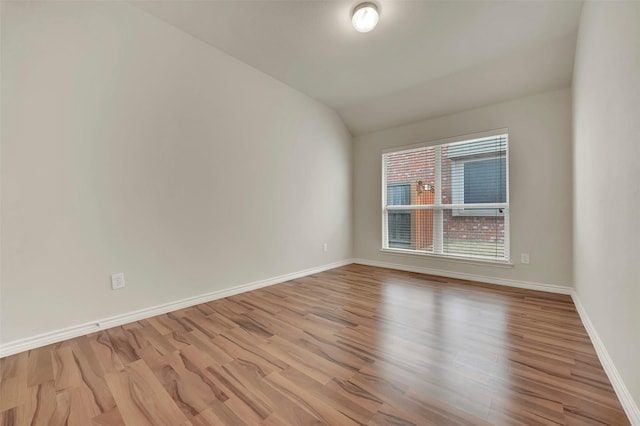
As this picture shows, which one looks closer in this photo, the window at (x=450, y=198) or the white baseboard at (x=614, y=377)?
the white baseboard at (x=614, y=377)

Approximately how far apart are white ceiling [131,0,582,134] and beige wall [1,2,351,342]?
0.34 meters

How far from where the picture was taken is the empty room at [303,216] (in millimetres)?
1338

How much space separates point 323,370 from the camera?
1.55 metres

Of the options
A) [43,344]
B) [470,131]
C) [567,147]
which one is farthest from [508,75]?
→ [43,344]

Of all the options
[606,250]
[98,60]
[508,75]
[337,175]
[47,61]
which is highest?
[508,75]

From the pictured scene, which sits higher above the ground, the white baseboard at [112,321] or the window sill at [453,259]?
the window sill at [453,259]

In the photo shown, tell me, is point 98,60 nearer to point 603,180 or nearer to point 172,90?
point 172,90

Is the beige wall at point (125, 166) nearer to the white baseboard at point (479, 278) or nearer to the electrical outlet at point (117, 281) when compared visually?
the electrical outlet at point (117, 281)

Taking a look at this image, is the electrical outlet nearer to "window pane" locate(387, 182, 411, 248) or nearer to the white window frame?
"window pane" locate(387, 182, 411, 248)

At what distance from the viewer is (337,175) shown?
14.5ft

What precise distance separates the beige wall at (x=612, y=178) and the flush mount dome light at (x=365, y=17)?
1.45m

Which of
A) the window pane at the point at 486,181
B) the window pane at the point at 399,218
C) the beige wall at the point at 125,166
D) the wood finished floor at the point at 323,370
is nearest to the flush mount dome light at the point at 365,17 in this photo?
the beige wall at the point at 125,166

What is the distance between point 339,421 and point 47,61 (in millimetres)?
2923

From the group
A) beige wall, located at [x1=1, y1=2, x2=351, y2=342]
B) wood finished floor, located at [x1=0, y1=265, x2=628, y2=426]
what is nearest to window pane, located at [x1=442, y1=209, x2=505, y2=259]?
wood finished floor, located at [x1=0, y1=265, x2=628, y2=426]
